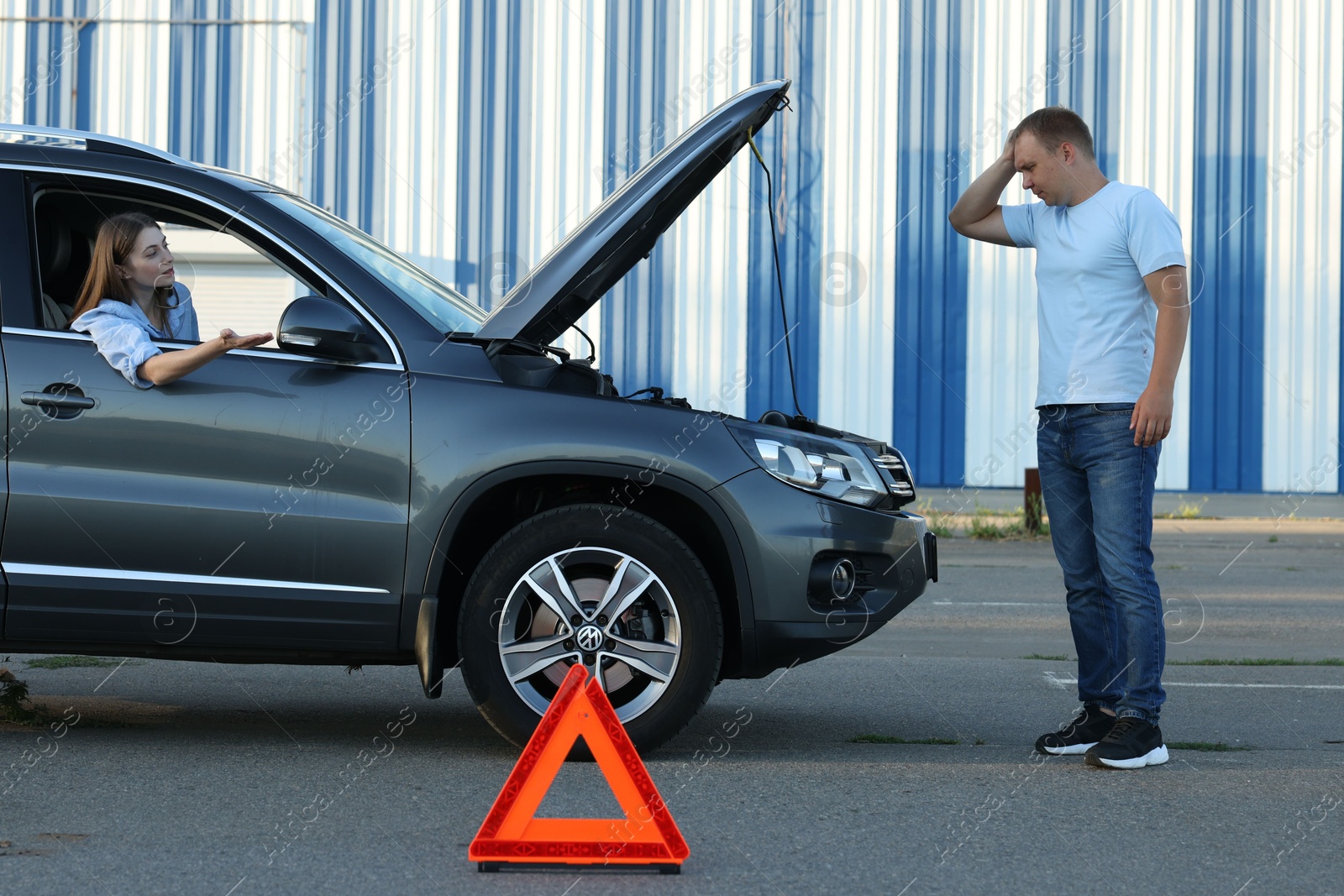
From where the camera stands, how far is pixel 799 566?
14.4 ft

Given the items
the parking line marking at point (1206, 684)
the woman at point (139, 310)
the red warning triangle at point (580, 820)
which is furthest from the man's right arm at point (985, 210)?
the woman at point (139, 310)

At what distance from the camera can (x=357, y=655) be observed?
4.41 m

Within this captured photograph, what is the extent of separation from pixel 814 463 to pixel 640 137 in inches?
515

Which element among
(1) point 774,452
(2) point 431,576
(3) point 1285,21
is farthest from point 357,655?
(3) point 1285,21

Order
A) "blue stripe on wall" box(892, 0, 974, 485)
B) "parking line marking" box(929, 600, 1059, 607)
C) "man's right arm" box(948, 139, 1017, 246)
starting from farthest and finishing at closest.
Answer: "blue stripe on wall" box(892, 0, 974, 485) < "parking line marking" box(929, 600, 1059, 607) < "man's right arm" box(948, 139, 1017, 246)

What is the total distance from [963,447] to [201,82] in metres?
10.0

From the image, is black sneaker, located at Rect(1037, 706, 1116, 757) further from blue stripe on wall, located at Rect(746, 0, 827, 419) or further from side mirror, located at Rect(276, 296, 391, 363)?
blue stripe on wall, located at Rect(746, 0, 827, 419)

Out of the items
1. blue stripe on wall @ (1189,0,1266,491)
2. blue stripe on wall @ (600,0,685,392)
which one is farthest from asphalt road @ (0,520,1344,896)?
blue stripe on wall @ (1189,0,1266,491)

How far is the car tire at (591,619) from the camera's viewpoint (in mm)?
4355

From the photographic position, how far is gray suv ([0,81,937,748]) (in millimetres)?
4285

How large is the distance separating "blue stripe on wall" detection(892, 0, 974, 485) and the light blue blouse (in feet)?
42.5

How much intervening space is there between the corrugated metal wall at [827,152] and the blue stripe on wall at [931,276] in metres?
0.03

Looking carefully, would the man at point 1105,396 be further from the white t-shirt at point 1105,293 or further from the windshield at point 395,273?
the windshield at point 395,273

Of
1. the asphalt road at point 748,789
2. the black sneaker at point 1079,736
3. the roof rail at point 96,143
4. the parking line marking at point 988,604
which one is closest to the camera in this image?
the asphalt road at point 748,789
